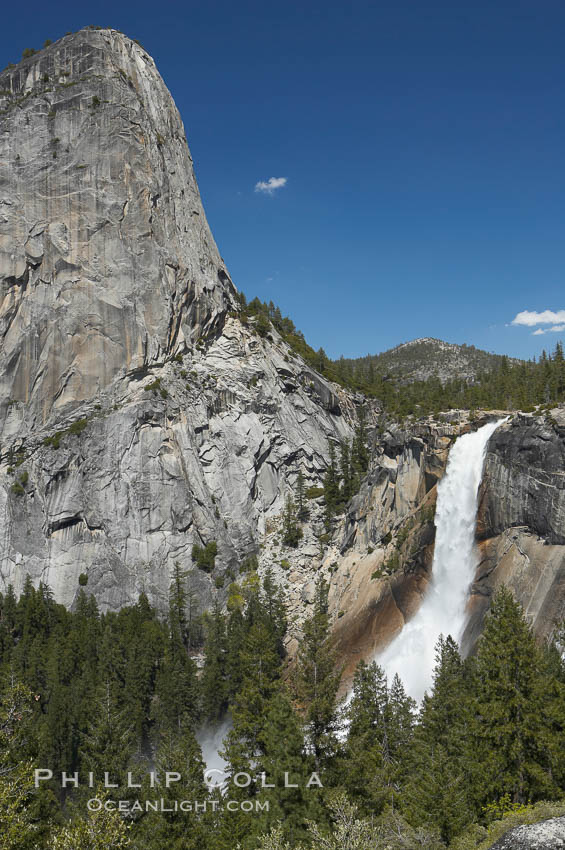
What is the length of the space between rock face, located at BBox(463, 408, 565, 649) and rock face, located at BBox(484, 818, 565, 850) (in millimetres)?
27615

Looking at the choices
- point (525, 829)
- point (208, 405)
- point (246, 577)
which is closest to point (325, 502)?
point (246, 577)

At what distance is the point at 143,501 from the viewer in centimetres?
8138

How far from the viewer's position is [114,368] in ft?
283

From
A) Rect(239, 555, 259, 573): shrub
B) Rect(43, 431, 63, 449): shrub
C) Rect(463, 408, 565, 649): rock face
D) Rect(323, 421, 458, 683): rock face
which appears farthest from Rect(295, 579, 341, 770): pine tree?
Rect(43, 431, 63, 449): shrub

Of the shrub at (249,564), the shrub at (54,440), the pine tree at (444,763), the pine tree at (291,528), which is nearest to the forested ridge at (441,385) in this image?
the pine tree at (291,528)

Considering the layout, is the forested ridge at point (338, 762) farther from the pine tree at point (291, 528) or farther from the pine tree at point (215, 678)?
the pine tree at point (291, 528)

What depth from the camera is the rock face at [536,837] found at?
55.5ft

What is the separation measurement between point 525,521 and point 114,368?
61250 mm

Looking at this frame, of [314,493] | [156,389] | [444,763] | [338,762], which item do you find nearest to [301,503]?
[314,493]

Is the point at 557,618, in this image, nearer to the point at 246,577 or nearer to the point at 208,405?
the point at 246,577

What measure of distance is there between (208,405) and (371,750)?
218 ft

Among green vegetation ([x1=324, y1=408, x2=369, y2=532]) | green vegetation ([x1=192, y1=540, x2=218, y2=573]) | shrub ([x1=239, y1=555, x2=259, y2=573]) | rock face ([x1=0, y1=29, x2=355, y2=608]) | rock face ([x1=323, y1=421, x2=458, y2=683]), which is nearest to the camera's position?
rock face ([x1=323, y1=421, x2=458, y2=683])

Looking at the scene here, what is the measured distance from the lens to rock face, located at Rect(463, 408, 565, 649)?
45.4 meters

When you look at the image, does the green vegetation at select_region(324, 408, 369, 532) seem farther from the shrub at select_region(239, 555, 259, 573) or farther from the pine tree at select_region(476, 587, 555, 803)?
the pine tree at select_region(476, 587, 555, 803)
